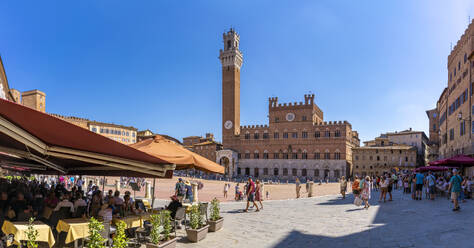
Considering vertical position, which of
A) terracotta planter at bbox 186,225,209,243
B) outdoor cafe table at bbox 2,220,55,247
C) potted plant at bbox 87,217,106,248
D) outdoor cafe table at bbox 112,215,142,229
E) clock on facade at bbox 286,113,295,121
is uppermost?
clock on facade at bbox 286,113,295,121

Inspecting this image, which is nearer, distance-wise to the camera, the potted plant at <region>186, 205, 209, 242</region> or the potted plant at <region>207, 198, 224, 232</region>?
the potted plant at <region>186, 205, 209, 242</region>

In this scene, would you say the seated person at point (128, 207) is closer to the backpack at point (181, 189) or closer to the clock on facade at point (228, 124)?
the backpack at point (181, 189)

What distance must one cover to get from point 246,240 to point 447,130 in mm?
29318

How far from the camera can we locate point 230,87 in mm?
58969

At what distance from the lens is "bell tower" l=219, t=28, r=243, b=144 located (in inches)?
2274

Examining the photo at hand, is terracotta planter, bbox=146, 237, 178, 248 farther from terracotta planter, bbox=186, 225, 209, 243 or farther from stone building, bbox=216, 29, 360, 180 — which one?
stone building, bbox=216, 29, 360, 180

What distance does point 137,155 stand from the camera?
4.67 metres

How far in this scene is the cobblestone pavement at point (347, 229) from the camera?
6590 mm

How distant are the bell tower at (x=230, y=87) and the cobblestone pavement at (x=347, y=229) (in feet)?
153

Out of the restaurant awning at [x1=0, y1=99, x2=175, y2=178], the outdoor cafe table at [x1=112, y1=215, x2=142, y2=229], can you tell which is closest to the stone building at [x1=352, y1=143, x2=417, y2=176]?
the outdoor cafe table at [x1=112, y1=215, x2=142, y2=229]

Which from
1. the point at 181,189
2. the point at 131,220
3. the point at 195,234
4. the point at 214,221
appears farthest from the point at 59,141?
the point at 181,189

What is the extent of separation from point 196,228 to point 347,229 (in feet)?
13.6

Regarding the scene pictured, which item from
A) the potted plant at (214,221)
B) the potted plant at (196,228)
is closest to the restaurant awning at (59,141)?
the potted plant at (196,228)

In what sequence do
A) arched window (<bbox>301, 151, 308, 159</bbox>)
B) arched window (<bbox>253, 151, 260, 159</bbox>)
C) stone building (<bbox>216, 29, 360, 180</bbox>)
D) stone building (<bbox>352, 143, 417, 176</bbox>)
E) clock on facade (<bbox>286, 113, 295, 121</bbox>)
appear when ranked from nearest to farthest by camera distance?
1. stone building (<bbox>216, 29, 360, 180</bbox>)
2. stone building (<bbox>352, 143, 417, 176</bbox>)
3. arched window (<bbox>301, 151, 308, 159</bbox>)
4. clock on facade (<bbox>286, 113, 295, 121</bbox>)
5. arched window (<bbox>253, 151, 260, 159</bbox>)
